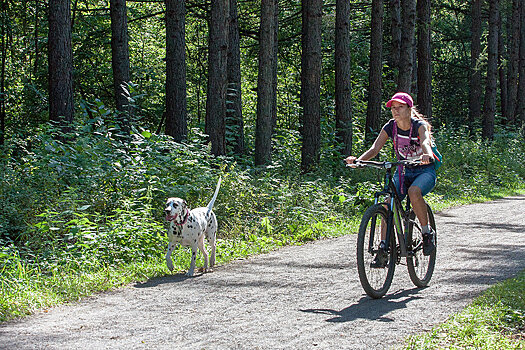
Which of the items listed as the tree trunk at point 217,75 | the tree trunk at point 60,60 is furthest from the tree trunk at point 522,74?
the tree trunk at point 60,60

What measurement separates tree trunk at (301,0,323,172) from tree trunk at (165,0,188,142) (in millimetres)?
3933

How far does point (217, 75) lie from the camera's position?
16.1 meters

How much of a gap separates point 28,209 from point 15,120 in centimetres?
1448

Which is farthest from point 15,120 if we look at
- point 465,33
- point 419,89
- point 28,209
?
point 465,33

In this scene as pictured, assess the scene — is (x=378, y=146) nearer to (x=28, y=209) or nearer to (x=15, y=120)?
(x=28, y=209)

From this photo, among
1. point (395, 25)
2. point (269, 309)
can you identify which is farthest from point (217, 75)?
point (269, 309)

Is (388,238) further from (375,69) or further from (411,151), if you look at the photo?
(375,69)

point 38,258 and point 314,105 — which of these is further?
point 314,105

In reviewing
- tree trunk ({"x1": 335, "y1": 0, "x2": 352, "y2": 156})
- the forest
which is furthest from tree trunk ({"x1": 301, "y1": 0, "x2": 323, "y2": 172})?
tree trunk ({"x1": 335, "y1": 0, "x2": 352, "y2": 156})

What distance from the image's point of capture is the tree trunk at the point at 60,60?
1317 centimetres

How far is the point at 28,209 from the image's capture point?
1002 centimetres

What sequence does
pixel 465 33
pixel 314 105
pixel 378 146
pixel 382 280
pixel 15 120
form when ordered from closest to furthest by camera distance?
pixel 382 280 < pixel 378 146 < pixel 314 105 < pixel 15 120 < pixel 465 33

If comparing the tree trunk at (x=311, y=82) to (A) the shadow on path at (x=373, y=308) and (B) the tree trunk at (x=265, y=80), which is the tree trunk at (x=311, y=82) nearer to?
(B) the tree trunk at (x=265, y=80)

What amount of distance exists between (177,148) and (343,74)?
923 centimetres
